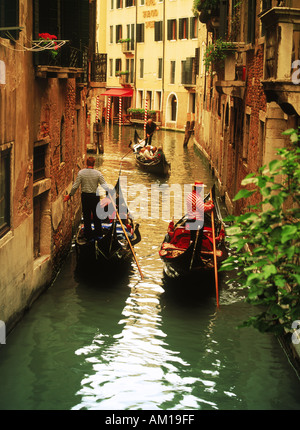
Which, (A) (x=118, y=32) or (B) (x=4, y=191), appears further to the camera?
(A) (x=118, y=32)

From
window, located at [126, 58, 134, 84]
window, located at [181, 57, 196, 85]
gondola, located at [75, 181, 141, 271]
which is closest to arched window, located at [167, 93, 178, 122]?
window, located at [181, 57, 196, 85]

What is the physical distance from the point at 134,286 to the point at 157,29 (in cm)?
2870

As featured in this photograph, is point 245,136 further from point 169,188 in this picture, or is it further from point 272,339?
point 169,188

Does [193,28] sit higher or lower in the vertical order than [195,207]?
higher

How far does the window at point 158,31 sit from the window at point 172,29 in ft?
2.17

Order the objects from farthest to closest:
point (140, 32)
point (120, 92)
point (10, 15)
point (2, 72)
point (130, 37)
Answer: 1. point (120, 92)
2. point (130, 37)
3. point (140, 32)
4. point (10, 15)
5. point (2, 72)

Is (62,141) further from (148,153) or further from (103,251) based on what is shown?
(148,153)

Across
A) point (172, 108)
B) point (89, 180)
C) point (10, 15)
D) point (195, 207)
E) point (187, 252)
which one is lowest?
point (187, 252)

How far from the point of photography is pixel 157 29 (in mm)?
35625

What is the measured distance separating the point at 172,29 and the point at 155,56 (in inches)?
88.0

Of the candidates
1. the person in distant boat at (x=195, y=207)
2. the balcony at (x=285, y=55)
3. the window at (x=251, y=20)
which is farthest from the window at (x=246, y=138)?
the balcony at (x=285, y=55)

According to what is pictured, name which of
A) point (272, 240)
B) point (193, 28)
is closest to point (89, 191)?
point (272, 240)

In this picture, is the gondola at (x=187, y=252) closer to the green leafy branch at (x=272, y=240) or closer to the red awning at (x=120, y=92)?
the green leafy branch at (x=272, y=240)

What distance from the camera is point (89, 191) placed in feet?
28.7
